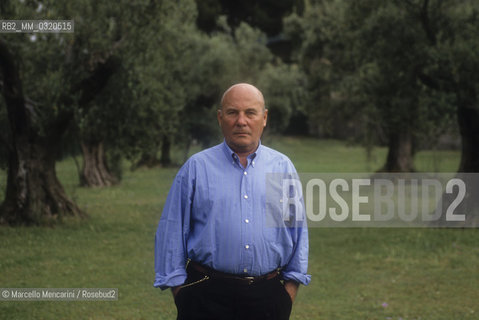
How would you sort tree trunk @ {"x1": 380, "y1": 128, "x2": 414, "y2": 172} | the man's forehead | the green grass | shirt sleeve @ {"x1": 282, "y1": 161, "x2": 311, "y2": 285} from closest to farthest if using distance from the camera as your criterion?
1. the man's forehead
2. shirt sleeve @ {"x1": 282, "y1": 161, "x2": 311, "y2": 285}
3. the green grass
4. tree trunk @ {"x1": 380, "y1": 128, "x2": 414, "y2": 172}

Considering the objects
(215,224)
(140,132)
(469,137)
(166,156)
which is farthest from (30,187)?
(166,156)

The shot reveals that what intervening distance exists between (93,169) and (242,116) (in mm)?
25139

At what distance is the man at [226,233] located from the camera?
4.27 meters

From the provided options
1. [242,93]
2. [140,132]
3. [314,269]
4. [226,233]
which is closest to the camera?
[226,233]

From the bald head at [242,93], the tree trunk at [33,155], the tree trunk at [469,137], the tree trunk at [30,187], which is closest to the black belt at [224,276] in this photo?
the bald head at [242,93]

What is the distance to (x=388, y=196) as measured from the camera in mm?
27094

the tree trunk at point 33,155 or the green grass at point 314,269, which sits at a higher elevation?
the tree trunk at point 33,155

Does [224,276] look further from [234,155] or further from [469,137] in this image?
[469,137]

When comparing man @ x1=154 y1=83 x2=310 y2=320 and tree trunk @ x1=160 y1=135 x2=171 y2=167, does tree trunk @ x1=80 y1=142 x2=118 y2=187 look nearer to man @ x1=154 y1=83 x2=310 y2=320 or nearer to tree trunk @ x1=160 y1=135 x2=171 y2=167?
tree trunk @ x1=160 y1=135 x2=171 y2=167

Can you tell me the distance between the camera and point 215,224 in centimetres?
427

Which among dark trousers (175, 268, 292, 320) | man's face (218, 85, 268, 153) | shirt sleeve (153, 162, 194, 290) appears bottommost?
dark trousers (175, 268, 292, 320)

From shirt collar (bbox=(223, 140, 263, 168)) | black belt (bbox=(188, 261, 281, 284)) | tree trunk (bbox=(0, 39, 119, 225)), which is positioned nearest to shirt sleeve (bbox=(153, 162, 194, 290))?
black belt (bbox=(188, 261, 281, 284))

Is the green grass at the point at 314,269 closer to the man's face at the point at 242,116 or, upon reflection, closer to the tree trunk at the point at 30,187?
the tree trunk at the point at 30,187

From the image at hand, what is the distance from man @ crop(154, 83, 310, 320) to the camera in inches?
168
